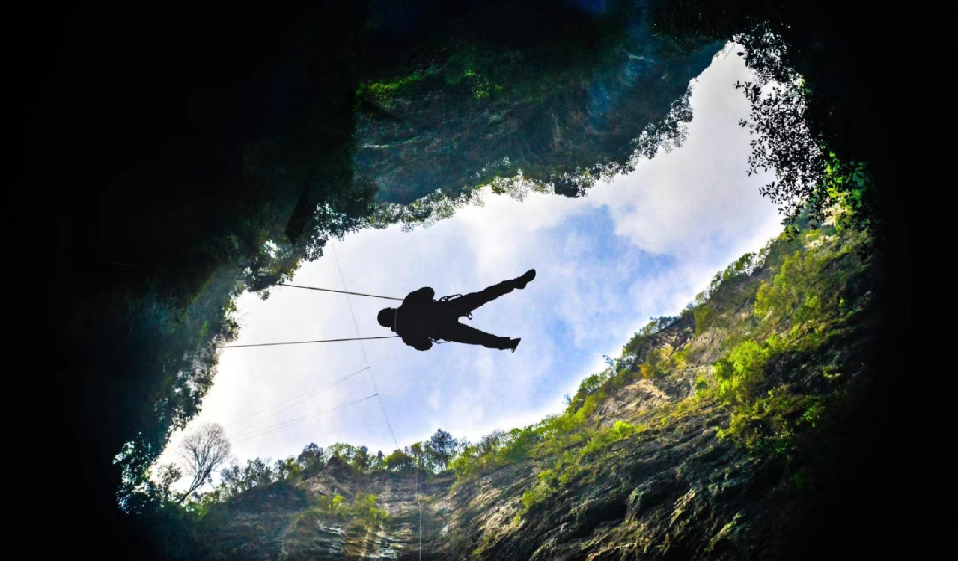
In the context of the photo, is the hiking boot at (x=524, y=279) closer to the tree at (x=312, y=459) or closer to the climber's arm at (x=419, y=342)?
the climber's arm at (x=419, y=342)

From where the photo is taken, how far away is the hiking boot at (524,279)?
30.6ft

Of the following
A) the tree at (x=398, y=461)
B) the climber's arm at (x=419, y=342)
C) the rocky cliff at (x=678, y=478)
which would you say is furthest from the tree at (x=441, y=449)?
the climber's arm at (x=419, y=342)

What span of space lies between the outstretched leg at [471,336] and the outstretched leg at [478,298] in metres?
0.35

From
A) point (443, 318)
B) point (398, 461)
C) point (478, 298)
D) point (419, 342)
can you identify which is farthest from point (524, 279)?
point (398, 461)

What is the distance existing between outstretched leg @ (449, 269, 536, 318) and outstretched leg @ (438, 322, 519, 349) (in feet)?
1.16

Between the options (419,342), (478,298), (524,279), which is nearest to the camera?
(524,279)

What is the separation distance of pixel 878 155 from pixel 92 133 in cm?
1697

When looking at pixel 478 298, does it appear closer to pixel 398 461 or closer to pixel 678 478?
pixel 678 478

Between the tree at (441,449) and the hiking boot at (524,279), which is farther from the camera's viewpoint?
the tree at (441,449)

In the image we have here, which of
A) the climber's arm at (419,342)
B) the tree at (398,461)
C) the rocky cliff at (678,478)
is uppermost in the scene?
the tree at (398,461)

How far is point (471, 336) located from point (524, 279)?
6.42 feet

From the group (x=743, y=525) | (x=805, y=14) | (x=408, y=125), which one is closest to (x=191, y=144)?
(x=408, y=125)

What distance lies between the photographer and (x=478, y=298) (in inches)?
396

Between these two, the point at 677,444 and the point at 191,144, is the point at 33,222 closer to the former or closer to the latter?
the point at 191,144
